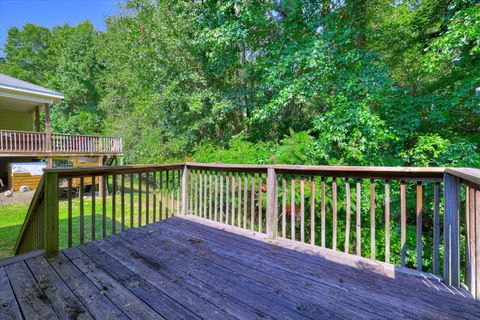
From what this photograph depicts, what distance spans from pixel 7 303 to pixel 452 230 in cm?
325

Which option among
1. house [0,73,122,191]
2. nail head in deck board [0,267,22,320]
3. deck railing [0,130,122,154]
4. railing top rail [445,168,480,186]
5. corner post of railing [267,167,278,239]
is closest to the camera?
railing top rail [445,168,480,186]

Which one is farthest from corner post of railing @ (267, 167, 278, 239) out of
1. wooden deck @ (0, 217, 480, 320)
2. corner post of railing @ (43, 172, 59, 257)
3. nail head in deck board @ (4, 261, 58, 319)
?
corner post of railing @ (43, 172, 59, 257)

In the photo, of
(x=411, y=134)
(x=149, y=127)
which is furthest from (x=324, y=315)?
(x=149, y=127)

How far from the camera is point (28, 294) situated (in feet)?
5.56

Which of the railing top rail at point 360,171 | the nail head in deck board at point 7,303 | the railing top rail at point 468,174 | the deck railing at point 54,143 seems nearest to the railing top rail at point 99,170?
the nail head in deck board at point 7,303

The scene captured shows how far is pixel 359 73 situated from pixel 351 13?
187cm

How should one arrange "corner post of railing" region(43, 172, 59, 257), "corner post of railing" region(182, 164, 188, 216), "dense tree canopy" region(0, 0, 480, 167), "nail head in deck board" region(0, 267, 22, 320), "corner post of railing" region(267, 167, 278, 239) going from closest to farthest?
1. "nail head in deck board" region(0, 267, 22, 320)
2. "corner post of railing" region(43, 172, 59, 257)
3. "corner post of railing" region(267, 167, 278, 239)
4. "corner post of railing" region(182, 164, 188, 216)
5. "dense tree canopy" region(0, 0, 480, 167)

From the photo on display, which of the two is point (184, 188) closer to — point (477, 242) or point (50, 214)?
point (50, 214)

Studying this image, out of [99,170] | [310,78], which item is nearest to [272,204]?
[99,170]

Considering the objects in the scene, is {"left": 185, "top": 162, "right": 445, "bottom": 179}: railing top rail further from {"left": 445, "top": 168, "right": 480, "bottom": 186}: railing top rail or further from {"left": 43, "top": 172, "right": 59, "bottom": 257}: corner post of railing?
{"left": 43, "top": 172, "right": 59, "bottom": 257}: corner post of railing

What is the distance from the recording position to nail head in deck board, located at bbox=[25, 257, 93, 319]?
4.95ft

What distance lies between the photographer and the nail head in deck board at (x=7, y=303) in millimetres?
1486

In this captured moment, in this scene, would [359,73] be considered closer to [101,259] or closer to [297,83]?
[297,83]

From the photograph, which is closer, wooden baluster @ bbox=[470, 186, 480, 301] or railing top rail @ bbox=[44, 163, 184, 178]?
wooden baluster @ bbox=[470, 186, 480, 301]
